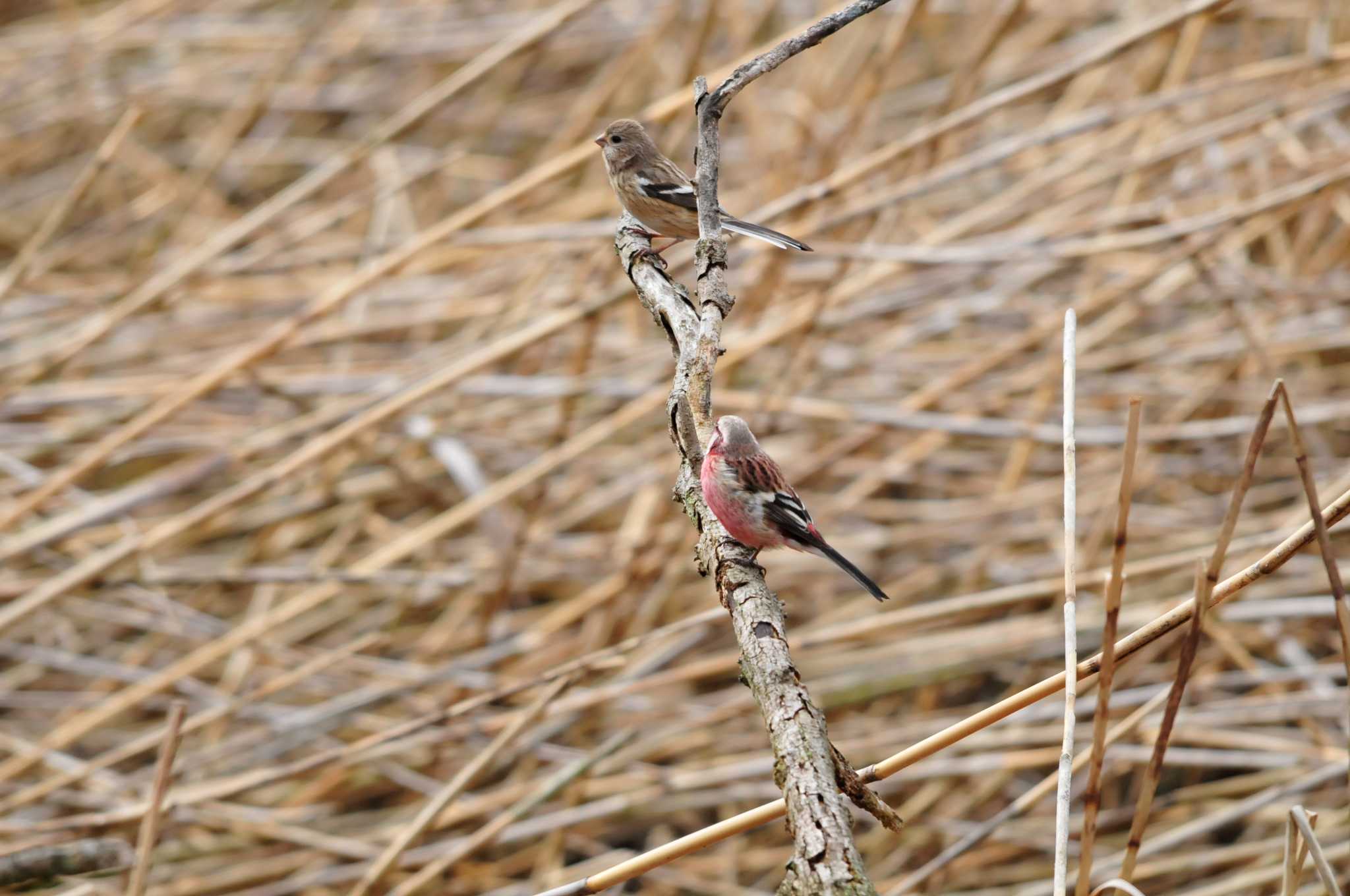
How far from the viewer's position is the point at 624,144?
11.2 ft

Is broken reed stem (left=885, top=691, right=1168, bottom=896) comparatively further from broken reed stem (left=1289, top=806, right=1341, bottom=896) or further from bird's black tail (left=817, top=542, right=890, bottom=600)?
broken reed stem (left=1289, top=806, right=1341, bottom=896)

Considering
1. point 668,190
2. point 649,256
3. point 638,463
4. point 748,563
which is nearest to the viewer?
point 748,563

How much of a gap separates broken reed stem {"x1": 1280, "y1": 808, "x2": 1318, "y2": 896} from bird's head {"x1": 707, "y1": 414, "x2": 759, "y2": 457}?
3.21 ft

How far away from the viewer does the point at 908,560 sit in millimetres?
4352

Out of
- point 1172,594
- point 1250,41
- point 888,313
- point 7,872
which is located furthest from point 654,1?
point 7,872

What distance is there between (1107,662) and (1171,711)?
0.11m

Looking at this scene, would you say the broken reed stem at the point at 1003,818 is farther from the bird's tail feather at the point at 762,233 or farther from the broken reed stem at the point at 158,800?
the broken reed stem at the point at 158,800

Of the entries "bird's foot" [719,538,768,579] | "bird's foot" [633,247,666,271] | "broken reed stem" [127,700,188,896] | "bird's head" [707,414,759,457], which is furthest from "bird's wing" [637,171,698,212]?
"broken reed stem" [127,700,188,896]

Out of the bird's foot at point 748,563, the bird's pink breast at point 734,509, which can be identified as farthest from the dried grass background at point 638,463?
the bird's foot at point 748,563

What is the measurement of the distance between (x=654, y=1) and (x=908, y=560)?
138 inches

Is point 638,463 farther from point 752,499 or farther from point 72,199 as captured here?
point 752,499

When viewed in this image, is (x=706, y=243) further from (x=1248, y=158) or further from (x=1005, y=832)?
(x=1248, y=158)

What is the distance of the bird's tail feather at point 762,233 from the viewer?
2465 mm

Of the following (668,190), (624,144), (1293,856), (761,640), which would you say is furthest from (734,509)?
(624,144)
